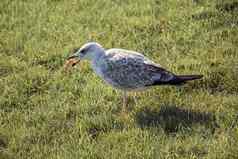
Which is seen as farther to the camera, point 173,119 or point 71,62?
point 71,62

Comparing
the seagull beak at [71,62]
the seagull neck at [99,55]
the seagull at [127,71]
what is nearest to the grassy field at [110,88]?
the seagull beak at [71,62]

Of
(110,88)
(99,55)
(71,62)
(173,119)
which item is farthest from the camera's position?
(71,62)

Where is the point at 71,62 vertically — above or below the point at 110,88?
above

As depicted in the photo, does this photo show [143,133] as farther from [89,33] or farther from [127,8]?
[127,8]

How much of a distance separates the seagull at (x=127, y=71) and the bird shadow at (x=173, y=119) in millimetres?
370

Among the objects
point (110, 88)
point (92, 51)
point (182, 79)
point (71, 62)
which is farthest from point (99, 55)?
point (182, 79)

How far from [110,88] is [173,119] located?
1.52m

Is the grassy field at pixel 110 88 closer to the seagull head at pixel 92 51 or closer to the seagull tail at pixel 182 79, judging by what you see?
the seagull tail at pixel 182 79

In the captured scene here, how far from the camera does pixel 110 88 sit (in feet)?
29.5

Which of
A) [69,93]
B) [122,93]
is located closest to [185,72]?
[122,93]

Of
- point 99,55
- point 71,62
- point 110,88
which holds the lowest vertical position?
point 110,88

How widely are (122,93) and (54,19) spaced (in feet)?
11.7

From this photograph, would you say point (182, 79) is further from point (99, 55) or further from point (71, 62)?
point (71, 62)

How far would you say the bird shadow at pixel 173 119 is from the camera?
762 centimetres
